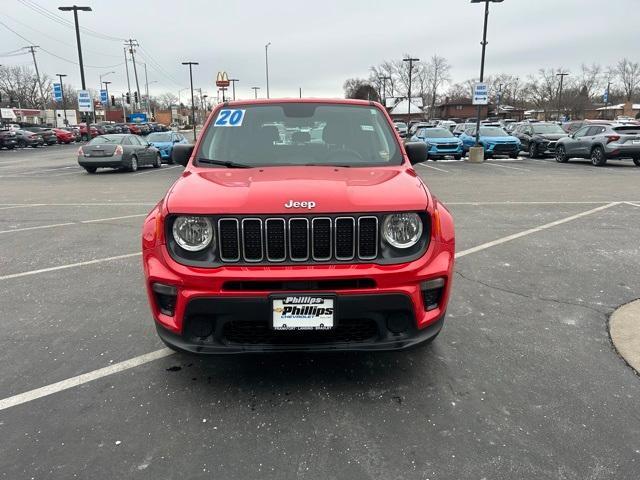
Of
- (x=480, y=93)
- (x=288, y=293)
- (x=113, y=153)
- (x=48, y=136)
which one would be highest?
(x=480, y=93)

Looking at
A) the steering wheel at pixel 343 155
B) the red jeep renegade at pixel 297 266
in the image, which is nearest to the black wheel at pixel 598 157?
the steering wheel at pixel 343 155

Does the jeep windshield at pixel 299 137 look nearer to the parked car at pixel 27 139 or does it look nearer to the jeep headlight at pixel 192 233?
the jeep headlight at pixel 192 233

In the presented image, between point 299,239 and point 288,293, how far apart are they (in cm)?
32

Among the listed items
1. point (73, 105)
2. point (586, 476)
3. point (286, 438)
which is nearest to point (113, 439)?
point (286, 438)

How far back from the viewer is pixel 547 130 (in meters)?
23.7

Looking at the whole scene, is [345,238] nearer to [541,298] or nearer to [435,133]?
[541,298]

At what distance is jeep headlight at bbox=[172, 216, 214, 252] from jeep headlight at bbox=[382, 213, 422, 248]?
1030mm

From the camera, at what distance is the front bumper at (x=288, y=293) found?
278 cm

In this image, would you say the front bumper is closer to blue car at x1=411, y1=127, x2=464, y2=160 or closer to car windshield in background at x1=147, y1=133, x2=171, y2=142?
blue car at x1=411, y1=127, x2=464, y2=160

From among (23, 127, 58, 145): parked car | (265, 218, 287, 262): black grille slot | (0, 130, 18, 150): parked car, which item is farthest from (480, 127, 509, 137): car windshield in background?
(23, 127, 58, 145): parked car

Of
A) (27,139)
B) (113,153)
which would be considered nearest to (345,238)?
(113,153)

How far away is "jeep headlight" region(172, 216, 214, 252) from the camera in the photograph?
2912 millimetres

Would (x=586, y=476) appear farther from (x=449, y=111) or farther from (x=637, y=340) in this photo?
(x=449, y=111)

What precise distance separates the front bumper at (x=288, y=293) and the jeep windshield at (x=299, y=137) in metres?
1.22
